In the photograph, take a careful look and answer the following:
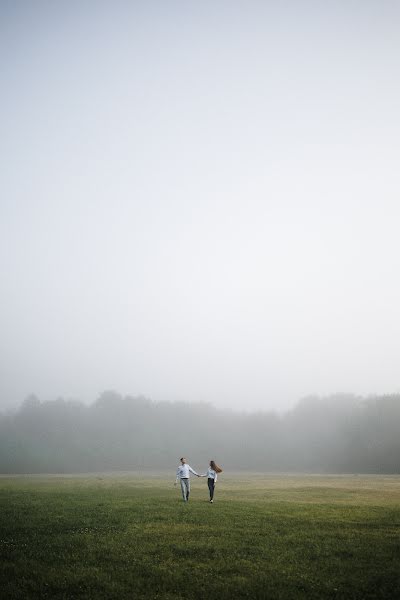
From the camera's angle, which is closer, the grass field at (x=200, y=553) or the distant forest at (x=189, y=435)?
the grass field at (x=200, y=553)

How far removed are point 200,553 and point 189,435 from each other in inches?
6291

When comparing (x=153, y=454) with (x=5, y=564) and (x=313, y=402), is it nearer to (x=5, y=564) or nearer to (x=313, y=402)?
(x=313, y=402)

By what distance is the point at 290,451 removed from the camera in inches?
5920

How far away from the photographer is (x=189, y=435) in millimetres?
169250

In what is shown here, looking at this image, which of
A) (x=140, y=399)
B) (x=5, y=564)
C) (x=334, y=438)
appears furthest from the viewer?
(x=140, y=399)

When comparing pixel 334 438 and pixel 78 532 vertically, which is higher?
pixel 78 532

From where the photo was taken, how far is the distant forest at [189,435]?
433 feet

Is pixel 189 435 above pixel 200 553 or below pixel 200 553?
below

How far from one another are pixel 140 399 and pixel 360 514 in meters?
168

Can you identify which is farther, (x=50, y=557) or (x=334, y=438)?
(x=334, y=438)

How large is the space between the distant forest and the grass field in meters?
112

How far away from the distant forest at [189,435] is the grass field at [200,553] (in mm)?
111995

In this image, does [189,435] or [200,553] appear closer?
[200,553]

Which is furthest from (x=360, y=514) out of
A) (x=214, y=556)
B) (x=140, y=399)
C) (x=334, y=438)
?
(x=140, y=399)
